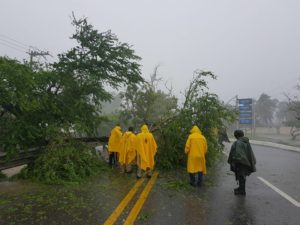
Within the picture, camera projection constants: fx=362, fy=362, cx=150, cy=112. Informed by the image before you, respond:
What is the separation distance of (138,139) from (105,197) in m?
3.17

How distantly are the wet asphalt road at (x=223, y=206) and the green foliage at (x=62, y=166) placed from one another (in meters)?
2.39

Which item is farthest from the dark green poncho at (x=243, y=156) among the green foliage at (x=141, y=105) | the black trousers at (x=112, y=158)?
the green foliage at (x=141, y=105)

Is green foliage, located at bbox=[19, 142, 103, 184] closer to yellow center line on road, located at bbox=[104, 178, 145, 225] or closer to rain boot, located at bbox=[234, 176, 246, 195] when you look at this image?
yellow center line on road, located at bbox=[104, 178, 145, 225]

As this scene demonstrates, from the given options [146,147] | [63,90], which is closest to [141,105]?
[63,90]

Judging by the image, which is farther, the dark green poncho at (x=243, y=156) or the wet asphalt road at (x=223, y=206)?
the dark green poncho at (x=243, y=156)

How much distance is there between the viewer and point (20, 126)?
1143 centimetres

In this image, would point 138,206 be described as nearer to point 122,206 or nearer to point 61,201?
point 122,206

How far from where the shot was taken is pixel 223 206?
24.6ft

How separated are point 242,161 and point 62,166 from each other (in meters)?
5.08

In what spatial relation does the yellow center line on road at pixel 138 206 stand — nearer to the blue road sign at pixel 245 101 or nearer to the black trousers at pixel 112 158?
the black trousers at pixel 112 158

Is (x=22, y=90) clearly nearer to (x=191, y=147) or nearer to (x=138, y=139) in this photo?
(x=138, y=139)

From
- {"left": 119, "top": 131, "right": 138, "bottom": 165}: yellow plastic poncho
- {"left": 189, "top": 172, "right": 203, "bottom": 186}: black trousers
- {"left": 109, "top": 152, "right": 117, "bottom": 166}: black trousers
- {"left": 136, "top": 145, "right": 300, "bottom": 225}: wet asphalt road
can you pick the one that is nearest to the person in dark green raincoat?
{"left": 136, "top": 145, "right": 300, "bottom": 225}: wet asphalt road

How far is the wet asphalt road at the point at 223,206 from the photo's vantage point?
6.46 metres

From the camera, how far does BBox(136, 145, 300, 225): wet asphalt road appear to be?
6.46 meters
